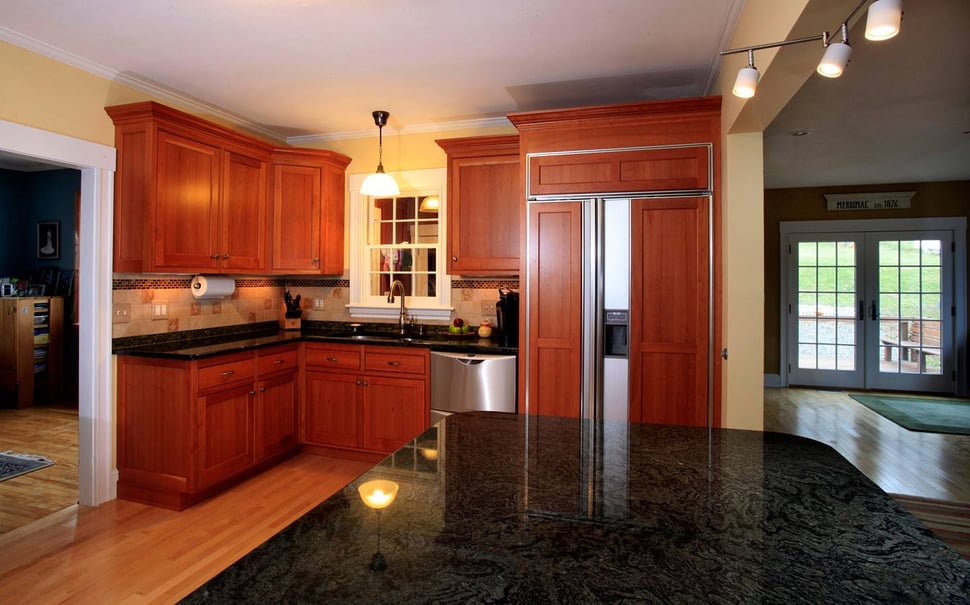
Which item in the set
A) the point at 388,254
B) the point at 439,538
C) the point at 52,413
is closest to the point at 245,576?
the point at 439,538

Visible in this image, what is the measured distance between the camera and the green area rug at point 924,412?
16.2 feet

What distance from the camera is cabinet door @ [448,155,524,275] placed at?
12.3 feet

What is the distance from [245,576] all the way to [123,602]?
81.9 inches

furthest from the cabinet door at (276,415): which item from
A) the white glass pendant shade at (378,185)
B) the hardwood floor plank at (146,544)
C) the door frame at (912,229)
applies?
the door frame at (912,229)

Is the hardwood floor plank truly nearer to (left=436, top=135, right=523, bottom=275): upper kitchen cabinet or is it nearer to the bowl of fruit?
the bowl of fruit

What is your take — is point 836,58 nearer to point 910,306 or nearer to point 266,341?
point 266,341

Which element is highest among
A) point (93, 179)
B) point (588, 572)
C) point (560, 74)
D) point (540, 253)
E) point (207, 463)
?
point (560, 74)

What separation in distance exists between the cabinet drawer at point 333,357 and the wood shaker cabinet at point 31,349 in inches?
146

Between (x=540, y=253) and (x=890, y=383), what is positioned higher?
(x=540, y=253)

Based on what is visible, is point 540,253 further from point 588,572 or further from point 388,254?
point 588,572

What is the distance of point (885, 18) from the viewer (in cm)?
133

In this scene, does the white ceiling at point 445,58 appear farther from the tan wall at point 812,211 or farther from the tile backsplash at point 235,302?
the tan wall at point 812,211

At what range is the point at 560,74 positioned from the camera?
3244mm

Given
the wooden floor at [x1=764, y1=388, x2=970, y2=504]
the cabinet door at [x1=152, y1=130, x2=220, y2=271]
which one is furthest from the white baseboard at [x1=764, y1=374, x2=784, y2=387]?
the cabinet door at [x1=152, y1=130, x2=220, y2=271]
